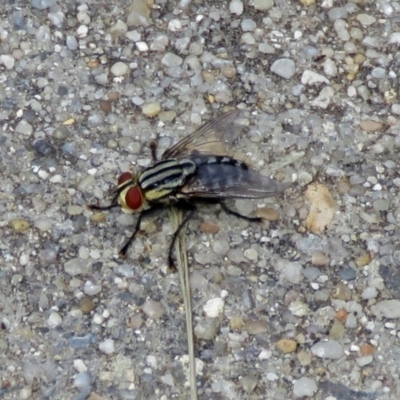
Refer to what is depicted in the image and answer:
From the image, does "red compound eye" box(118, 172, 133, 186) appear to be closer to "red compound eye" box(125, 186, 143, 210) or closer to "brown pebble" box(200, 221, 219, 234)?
"red compound eye" box(125, 186, 143, 210)

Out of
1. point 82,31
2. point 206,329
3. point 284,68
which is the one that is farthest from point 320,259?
point 82,31

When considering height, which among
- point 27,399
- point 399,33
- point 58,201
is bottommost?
point 27,399

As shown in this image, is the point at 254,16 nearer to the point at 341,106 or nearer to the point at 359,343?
the point at 341,106

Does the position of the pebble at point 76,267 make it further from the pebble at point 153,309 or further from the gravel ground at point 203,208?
the pebble at point 153,309

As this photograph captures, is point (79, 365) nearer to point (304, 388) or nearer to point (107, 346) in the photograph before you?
point (107, 346)

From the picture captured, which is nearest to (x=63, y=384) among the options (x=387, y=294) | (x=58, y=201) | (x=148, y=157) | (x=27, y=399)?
(x=27, y=399)

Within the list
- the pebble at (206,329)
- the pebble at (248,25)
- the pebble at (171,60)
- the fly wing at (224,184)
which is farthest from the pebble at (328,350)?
the pebble at (248,25)

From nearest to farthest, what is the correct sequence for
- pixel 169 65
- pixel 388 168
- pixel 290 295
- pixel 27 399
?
pixel 27 399 < pixel 290 295 < pixel 388 168 < pixel 169 65
